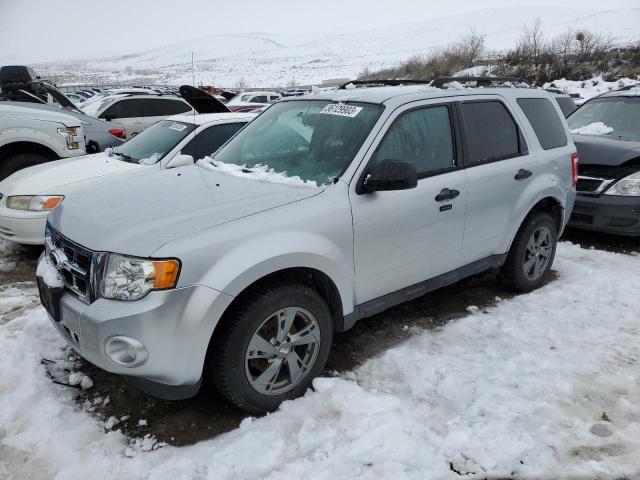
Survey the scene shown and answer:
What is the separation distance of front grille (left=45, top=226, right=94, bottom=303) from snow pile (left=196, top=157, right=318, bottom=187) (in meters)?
1.13

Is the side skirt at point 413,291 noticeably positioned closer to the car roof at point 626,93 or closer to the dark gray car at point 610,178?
the dark gray car at point 610,178

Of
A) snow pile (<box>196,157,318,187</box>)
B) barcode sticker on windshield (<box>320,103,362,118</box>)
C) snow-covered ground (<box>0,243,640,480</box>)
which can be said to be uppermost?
barcode sticker on windshield (<box>320,103,362,118</box>)

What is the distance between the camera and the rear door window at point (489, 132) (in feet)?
12.6

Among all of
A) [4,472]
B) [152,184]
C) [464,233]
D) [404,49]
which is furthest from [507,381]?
[404,49]

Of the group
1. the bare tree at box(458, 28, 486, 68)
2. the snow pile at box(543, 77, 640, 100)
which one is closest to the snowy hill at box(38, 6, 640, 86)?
the bare tree at box(458, 28, 486, 68)

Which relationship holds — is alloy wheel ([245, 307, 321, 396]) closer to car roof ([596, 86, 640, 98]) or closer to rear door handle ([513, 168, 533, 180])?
rear door handle ([513, 168, 533, 180])

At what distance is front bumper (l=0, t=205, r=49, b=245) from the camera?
5000 mm

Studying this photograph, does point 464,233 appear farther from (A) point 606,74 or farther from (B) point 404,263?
(A) point 606,74

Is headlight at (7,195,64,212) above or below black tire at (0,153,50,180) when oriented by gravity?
below

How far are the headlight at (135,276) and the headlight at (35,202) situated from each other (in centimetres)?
308

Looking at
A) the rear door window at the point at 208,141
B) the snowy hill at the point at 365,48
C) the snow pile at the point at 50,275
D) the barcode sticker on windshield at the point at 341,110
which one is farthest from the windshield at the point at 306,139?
the snowy hill at the point at 365,48

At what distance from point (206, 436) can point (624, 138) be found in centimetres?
635

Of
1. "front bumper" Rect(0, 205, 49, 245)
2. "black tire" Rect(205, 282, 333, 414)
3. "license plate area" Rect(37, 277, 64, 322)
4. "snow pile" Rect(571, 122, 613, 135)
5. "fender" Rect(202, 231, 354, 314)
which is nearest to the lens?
"fender" Rect(202, 231, 354, 314)

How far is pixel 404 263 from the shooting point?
3.39 meters
